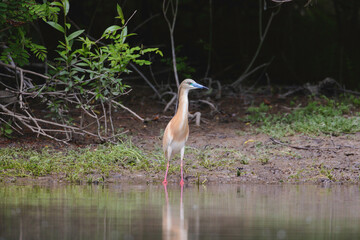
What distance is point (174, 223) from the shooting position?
17.0 ft

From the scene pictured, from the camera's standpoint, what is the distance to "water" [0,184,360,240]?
474cm

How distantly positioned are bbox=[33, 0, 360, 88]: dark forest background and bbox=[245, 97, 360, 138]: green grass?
3.18m

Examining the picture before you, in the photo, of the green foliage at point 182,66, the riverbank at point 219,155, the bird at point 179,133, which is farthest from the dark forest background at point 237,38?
the bird at point 179,133

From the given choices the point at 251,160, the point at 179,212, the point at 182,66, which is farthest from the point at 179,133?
the point at 182,66

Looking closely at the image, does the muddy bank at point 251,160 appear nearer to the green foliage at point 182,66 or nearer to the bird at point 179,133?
the bird at point 179,133

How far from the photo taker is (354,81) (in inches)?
648

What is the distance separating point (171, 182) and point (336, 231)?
3.67m

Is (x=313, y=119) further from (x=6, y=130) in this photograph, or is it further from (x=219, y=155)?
(x=6, y=130)

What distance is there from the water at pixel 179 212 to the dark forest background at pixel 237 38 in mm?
8619

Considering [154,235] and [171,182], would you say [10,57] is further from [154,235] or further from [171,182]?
[154,235]

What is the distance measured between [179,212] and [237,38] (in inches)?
525

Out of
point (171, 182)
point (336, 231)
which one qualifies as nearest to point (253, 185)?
point (171, 182)

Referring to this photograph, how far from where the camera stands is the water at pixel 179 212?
474cm

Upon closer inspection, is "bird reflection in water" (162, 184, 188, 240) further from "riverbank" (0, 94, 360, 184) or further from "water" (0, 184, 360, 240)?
"riverbank" (0, 94, 360, 184)
